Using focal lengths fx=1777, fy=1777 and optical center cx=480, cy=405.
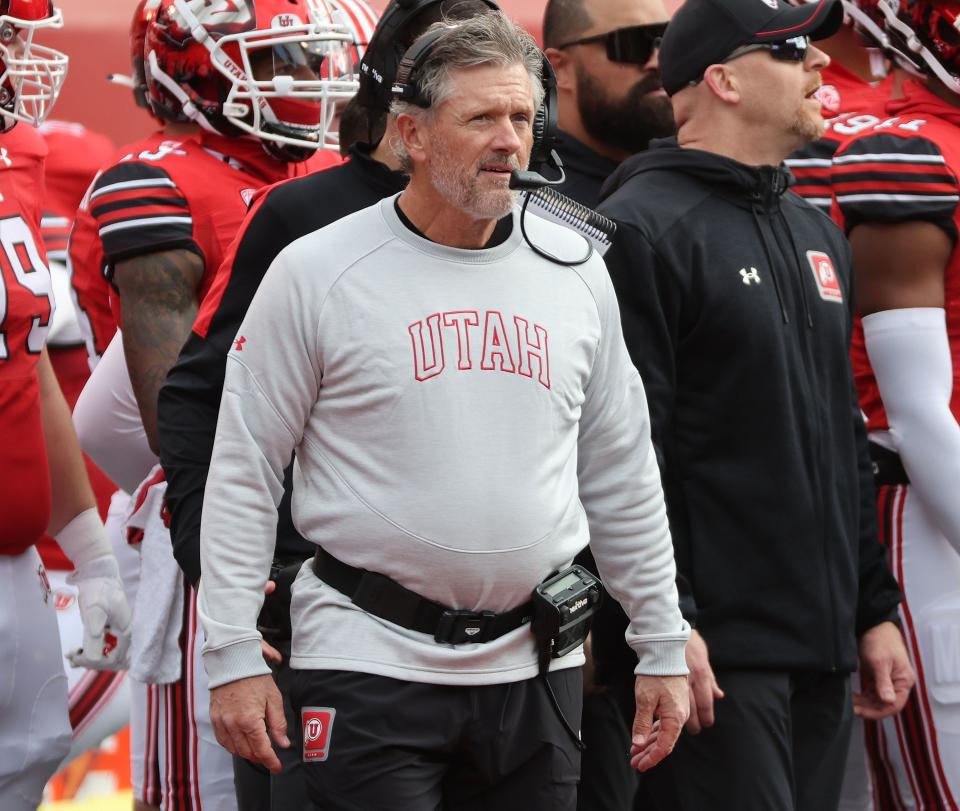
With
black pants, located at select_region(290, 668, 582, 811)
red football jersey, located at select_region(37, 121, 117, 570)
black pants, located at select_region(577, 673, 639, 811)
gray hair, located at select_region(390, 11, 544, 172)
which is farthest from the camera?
red football jersey, located at select_region(37, 121, 117, 570)

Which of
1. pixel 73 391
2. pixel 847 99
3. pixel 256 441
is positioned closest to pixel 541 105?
pixel 256 441

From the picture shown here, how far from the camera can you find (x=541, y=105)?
9.50ft

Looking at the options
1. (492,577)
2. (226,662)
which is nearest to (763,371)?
(492,577)

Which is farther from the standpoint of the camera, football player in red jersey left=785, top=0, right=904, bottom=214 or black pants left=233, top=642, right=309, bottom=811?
football player in red jersey left=785, top=0, right=904, bottom=214

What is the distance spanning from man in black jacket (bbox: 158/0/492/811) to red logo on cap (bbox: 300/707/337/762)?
0.37m

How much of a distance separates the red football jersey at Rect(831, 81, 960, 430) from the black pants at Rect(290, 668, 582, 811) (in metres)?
1.55

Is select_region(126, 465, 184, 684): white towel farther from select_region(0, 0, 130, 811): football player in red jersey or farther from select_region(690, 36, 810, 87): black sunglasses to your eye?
select_region(690, 36, 810, 87): black sunglasses

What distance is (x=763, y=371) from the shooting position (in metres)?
3.25

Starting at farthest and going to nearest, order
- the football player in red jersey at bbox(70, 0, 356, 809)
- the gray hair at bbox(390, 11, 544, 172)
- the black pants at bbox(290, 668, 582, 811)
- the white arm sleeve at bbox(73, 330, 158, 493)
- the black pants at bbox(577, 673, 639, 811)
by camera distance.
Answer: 1. the white arm sleeve at bbox(73, 330, 158, 493)
2. the football player in red jersey at bbox(70, 0, 356, 809)
3. the black pants at bbox(577, 673, 639, 811)
4. the gray hair at bbox(390, 11, 544, 172)
5. the black pants at bbox(290, 668, 582, 811)

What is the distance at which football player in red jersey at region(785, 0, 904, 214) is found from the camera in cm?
427

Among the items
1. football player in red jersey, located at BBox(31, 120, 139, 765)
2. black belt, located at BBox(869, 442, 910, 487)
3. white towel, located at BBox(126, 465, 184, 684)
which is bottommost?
football player in red jersey, located at BBox(31, 120, 139, 765)

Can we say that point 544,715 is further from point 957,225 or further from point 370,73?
point 957,225

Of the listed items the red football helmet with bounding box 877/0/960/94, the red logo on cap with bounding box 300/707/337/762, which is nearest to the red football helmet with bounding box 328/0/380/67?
the red football helmet with bounding box 877/0/960/94

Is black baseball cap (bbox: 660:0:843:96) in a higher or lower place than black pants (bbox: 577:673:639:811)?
higher
